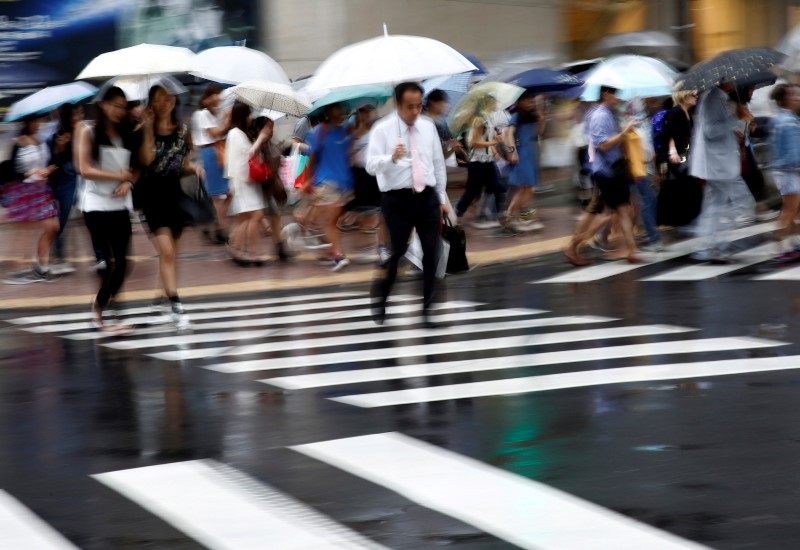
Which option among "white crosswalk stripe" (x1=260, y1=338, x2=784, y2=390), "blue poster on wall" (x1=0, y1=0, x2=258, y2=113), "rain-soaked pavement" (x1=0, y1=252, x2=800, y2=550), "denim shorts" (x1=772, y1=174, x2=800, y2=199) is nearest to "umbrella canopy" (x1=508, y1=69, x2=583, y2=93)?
"denim shorts" (x1=772, y1=174, x2=800, y2=199)

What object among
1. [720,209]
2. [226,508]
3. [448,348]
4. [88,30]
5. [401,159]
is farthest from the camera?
[88,30]

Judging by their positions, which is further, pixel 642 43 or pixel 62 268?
pixel 642 43

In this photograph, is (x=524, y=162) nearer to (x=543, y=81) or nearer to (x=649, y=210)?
(x=543, y=81)

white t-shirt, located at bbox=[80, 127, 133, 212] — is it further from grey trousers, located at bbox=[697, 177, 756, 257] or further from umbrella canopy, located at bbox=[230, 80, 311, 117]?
grey trousers, located at bbox=[697, 177, 756, 257]

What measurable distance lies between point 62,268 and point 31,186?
1.09 m

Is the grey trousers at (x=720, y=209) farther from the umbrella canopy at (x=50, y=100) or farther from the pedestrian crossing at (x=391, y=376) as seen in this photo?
the umbrella canopy at (x=50, y=100)

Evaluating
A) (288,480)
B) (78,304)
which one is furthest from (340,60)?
(288,480)

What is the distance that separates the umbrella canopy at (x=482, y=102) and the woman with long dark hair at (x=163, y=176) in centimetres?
592

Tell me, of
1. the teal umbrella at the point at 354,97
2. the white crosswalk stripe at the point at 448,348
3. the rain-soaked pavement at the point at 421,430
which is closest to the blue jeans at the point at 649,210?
the teal umbrella at the point at 354,97

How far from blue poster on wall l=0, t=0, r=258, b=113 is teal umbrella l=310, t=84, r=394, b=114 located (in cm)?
512

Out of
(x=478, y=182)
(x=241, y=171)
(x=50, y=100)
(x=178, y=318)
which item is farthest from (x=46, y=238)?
(x=478, y=182)

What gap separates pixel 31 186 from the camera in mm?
14492

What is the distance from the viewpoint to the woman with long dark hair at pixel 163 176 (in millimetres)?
10422

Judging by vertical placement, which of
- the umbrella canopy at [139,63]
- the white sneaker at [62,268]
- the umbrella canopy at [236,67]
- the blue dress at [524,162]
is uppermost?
the umbrella canopy at [139,63]
